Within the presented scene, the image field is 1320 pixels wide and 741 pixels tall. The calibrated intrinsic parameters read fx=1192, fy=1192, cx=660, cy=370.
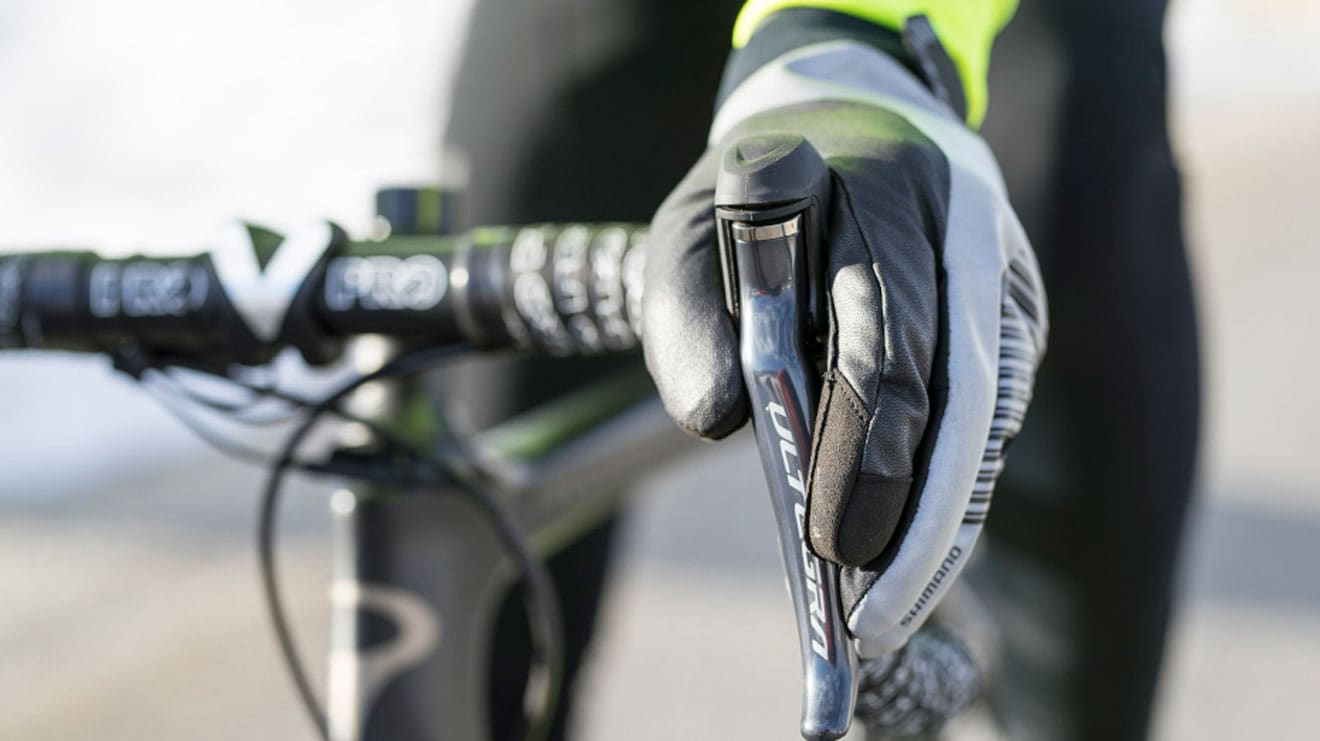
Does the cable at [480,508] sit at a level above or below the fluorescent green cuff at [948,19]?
below

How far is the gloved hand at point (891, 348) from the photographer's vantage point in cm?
33

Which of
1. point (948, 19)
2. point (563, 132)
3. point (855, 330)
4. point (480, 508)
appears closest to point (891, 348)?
point (855, 330)

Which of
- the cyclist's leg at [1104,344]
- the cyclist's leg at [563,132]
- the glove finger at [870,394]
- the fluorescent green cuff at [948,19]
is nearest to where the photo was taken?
the glove finger at [870,394]

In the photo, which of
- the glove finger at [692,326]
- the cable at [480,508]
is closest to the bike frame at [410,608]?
the cable at [480,508]

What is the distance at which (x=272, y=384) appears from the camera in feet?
1.97

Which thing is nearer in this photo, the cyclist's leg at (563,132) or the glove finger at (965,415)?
the glove finger at (965,415)

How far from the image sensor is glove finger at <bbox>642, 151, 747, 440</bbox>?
347 mm

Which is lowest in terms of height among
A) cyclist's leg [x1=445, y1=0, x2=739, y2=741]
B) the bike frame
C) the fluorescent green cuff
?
the bike frame

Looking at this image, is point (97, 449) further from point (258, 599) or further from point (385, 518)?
point (385, 518)

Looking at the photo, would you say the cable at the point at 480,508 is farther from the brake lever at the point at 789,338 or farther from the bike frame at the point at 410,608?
the brake lever at the point at 789,338

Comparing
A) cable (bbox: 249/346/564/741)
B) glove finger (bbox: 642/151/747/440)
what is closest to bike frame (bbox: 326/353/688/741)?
cable (bbox: 249/346/564/741)

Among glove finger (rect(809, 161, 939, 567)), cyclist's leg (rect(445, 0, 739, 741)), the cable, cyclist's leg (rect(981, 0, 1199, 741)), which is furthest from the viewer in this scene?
cyclist's leg (rect(445, 0, 739, 741))

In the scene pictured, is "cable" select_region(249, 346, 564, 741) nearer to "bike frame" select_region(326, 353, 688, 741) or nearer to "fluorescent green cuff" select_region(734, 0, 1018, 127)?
"bike frame" select_region(326, 353, 688, 741)

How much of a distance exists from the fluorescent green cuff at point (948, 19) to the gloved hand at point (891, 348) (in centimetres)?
7
